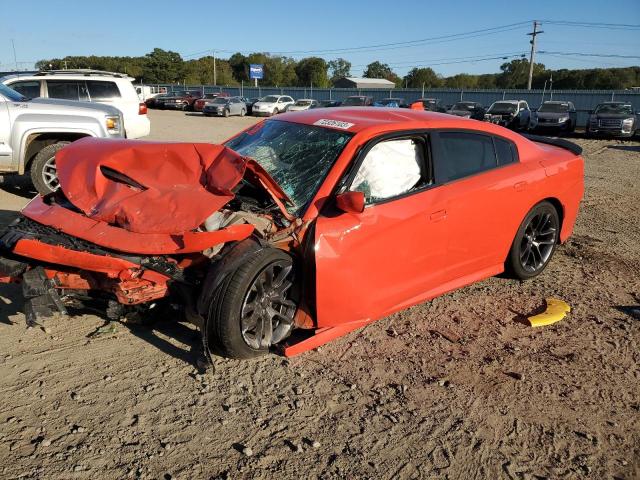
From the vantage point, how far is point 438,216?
12.9 feet

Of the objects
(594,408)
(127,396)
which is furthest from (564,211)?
(127,396)

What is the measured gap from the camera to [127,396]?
3.08m

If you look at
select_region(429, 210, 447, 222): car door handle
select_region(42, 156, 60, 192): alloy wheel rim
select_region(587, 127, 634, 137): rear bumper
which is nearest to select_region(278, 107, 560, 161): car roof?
select_region(429, 210, 447, 222): car door handle

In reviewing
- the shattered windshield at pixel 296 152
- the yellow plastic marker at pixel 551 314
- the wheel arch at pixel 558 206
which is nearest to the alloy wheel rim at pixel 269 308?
the shattered windshield at pixel 296 152

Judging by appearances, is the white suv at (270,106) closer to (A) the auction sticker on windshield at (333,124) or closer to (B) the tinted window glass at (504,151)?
(B) the tinted window glass at (504,151)

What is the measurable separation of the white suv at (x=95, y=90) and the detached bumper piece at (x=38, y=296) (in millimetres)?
8420

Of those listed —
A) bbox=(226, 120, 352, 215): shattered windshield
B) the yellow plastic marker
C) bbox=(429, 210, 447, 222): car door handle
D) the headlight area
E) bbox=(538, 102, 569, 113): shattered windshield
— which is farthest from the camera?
bbox=(538, 102, 569, 113): shattered windshield

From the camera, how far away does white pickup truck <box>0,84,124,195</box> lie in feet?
23.8

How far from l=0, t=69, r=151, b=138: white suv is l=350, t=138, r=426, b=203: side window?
844 centimetres

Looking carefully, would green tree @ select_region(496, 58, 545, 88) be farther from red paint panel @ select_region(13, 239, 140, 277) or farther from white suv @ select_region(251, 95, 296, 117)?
red paint panel @ select_region(13, 239, 140, 277)

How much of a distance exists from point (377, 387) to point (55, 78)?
10.3 meters

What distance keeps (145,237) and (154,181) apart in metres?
0.54

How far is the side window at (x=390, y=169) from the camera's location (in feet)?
12.3

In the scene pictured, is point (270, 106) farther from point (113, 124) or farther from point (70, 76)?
point (113, 124)
